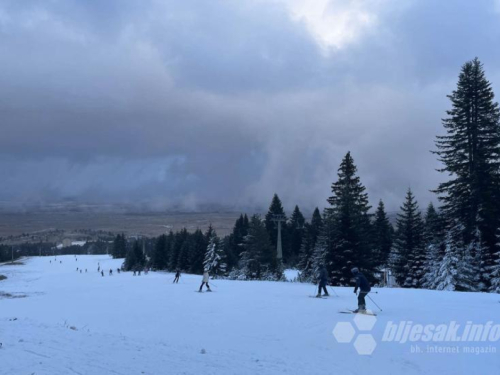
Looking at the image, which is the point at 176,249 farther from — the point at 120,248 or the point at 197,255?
the point at 120,248

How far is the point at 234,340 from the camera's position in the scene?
1330 cm

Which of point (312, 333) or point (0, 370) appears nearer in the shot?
point (0, 370)

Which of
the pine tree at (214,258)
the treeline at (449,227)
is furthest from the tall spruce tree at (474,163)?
the pine tree at (214,258)

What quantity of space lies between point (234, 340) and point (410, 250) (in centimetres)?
3884

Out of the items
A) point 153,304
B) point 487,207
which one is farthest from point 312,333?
point 487,207

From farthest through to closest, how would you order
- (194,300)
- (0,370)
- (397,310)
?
(194,300)
(397,310)
(0,370)

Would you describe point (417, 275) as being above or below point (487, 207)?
below

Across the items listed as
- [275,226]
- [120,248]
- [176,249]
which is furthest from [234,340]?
[120,248]

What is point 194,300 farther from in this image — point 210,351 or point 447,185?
point 447,185

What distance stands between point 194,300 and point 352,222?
23569mm

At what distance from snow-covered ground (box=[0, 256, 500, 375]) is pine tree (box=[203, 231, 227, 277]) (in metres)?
43.9

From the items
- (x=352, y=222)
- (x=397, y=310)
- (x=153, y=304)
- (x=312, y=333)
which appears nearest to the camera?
(x=312, y=333)

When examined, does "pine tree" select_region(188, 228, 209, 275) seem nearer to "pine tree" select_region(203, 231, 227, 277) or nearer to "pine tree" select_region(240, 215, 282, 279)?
"pine tree" select_region(203, 231, 227, 277)

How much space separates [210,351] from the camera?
Answer: 1179 cm
